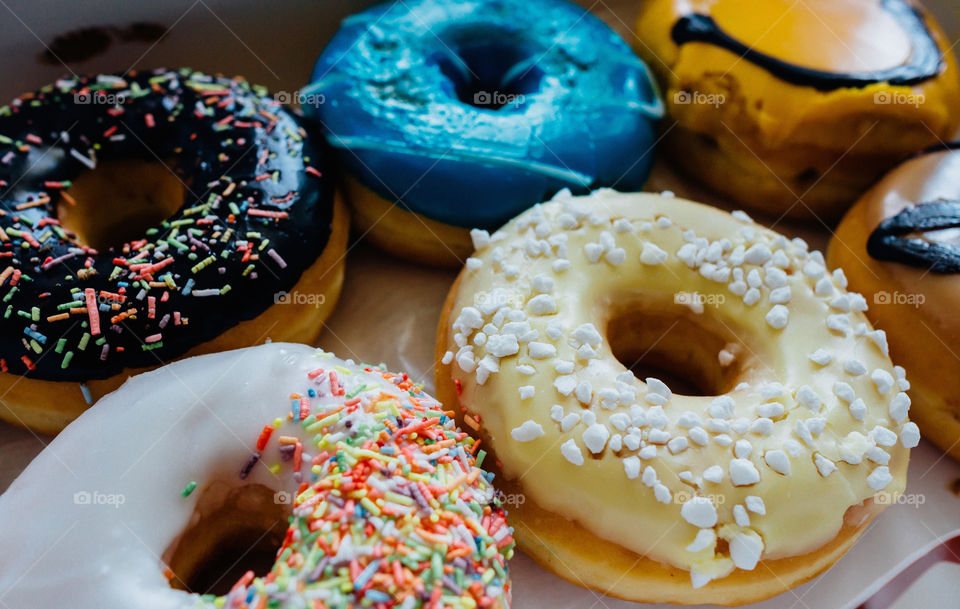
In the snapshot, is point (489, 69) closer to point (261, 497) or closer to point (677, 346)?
point (677, 346)

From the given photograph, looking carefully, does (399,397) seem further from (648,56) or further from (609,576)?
(648,56)

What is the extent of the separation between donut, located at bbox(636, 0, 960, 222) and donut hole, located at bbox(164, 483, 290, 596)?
4.77ft

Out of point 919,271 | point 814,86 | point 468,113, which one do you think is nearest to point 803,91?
point 814,86

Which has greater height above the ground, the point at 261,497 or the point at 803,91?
the point at 803,91

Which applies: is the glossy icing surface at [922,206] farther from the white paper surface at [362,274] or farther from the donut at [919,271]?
the white paper surface at [362,274]

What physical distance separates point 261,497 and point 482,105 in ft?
4.22

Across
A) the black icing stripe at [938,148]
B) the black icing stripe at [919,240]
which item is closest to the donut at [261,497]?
the black icing stripe at [919,240]

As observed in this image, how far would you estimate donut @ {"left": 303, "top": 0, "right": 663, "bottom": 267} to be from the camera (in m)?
1.79

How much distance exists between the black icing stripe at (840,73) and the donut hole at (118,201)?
136 centimetres

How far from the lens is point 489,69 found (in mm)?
2139

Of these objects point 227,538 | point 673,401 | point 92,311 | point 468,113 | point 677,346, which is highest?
point 468,113

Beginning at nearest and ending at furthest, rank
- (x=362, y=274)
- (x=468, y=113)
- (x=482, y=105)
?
(x=468, y=113), (x=362, y=274), (x=482, y=105)

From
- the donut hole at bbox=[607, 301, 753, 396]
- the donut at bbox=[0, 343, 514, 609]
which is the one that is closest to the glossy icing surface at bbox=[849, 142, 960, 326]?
the donut hole at bbox=[607, 301, 753, 396]

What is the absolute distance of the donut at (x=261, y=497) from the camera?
1.15 metres
